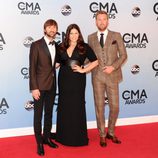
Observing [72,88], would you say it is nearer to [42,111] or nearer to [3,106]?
[42,111]

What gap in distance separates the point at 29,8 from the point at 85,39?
3.24ft

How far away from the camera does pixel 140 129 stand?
5109mm

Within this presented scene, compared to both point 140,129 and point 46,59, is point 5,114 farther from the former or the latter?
point 140,129

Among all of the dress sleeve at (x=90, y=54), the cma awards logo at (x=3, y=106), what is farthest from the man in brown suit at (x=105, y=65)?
the cma awards logo at (x=3, y=106)

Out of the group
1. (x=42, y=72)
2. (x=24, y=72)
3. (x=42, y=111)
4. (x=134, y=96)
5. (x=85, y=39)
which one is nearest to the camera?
(x=42, y=72)

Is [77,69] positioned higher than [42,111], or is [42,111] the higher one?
[77,69]

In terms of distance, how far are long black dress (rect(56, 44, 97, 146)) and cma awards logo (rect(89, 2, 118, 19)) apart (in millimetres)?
1034

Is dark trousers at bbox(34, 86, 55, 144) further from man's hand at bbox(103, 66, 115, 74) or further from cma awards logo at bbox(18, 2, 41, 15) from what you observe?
cma awards logo at bbox(18, 2, 41, 15)

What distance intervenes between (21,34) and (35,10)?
0.41 metres

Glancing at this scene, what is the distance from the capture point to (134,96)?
5.38 metres

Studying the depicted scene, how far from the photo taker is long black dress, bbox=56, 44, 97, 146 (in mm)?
4176

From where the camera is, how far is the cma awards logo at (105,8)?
498 cm

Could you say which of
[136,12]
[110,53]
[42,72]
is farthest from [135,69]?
[42,72]

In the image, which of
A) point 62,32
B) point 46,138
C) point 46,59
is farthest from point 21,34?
point 46,138
